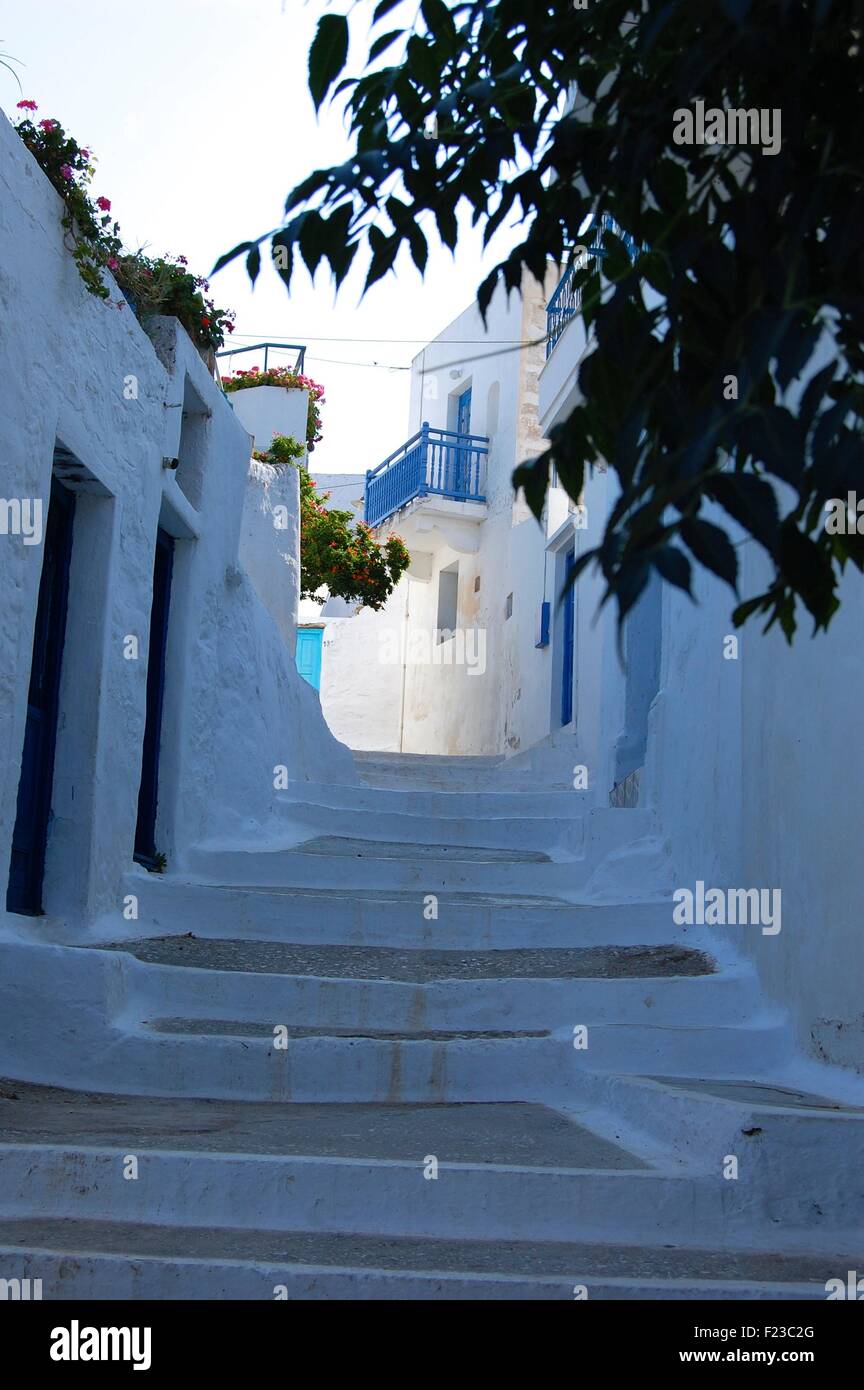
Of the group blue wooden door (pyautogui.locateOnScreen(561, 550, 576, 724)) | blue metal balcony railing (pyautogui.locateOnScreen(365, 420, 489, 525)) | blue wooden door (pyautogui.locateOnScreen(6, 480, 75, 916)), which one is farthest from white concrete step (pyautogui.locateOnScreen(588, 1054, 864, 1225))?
blue metal balcony railing (pyautogui.locateOnScreen(365, 420, 489, 525))

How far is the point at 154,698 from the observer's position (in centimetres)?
826

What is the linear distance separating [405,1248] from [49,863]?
137 inches

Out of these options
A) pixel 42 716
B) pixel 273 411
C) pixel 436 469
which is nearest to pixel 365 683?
pixel 436 469

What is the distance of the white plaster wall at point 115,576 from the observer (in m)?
5.83

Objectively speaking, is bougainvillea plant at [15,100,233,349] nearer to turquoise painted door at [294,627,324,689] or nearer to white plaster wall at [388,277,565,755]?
white plaster wall at [388,277,565,755]

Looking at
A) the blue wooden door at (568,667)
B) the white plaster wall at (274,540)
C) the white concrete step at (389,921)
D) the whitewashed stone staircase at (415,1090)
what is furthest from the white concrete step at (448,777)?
the white concrete step at (389,921)

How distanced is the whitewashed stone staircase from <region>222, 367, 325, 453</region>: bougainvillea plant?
19.9 ft

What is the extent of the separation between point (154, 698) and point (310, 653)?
12994 millimetres

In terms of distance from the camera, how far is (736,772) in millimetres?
6762

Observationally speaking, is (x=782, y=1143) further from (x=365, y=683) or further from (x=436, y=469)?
(x=365, y=683)

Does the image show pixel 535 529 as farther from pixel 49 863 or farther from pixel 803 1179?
pixel 803 1179

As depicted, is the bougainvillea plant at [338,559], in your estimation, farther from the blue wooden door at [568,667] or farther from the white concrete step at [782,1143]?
the white concrete step at [782,1143]

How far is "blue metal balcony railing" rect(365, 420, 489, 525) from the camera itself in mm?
18547
